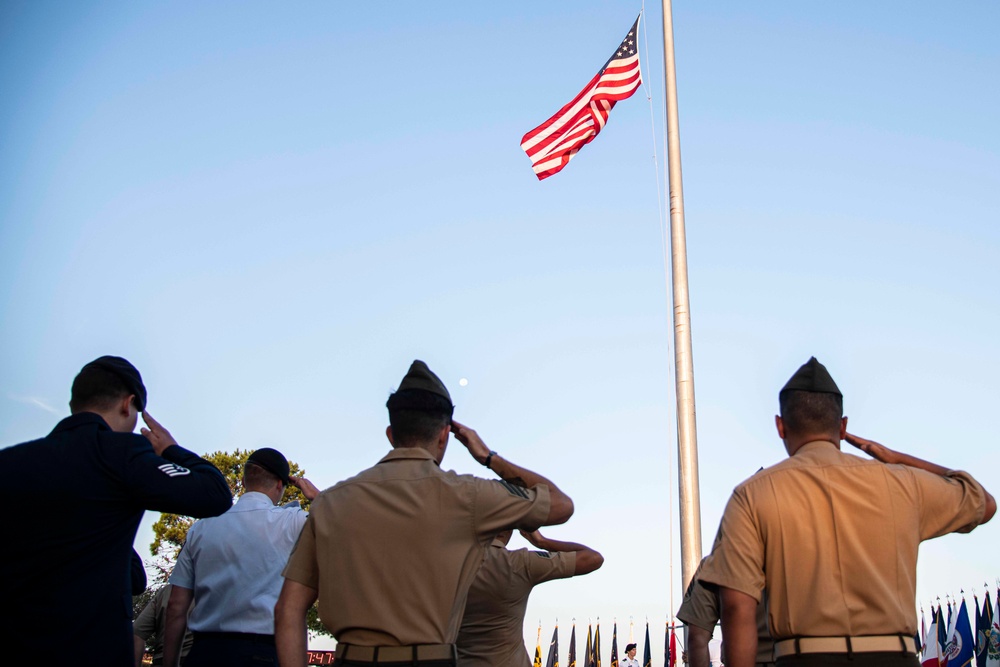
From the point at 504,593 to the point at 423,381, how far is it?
1558mm

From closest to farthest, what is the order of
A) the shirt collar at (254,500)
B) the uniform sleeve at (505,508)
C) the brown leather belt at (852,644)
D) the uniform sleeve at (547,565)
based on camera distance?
the brown leather belt at (852,644)
the uniform sleeve at (505,508)
the uniform sleeve at (547,565)
the shirt collar at (254,500)

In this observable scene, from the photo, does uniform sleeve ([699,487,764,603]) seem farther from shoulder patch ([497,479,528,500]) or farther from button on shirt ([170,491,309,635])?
button on shirt ([170,491,309,635])

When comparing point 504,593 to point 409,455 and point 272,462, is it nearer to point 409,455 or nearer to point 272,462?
point 409,455

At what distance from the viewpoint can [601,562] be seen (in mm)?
5262

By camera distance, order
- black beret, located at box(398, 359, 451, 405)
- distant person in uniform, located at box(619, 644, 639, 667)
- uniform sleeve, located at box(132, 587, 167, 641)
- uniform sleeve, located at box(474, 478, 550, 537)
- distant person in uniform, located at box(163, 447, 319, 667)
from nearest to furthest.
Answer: uniform sleeve, located at box(474, 478, 550, 537), black beret, located at box(398, 359, 451, 405), distant person in uniform, located at box(163, 447, 319, 667), uniform sleeve, located at box(132, 587, 167, 641), distant person in uniform, located at box(619, 644, 639, 667)

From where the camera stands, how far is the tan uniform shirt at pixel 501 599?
5.18 metres

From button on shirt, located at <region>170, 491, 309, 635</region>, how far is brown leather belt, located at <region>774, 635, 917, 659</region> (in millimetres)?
3305

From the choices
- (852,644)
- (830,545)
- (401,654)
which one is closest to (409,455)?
(401,654)

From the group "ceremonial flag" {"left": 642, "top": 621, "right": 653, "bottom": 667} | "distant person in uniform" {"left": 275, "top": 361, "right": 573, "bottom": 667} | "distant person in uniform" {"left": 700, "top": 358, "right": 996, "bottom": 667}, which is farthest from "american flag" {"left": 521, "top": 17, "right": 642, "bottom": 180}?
"ceremonial flag" {"left": 642, "top": 621, "right": 653, "bottom": 667}

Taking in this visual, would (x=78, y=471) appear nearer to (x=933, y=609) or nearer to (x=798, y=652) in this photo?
(x=798, y=652)

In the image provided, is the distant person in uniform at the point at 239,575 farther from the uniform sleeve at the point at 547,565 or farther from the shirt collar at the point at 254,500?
the uniform sleeve at the point at 547,565

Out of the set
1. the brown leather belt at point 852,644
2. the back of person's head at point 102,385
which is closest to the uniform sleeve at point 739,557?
the brown leather belt at point 852,644

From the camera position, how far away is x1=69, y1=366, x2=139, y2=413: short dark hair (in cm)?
410

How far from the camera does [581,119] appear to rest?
11906 mm
